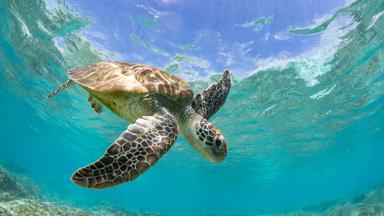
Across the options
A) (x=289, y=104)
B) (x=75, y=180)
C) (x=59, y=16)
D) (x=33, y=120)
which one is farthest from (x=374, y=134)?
(x=33, y=120)

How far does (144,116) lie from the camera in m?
3.66

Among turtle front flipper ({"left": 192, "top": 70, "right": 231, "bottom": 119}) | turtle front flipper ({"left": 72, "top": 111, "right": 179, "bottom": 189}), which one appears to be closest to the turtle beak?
turtle front flipper ({"left": 72, "top": 111, "right": 179, "bottom": 189})

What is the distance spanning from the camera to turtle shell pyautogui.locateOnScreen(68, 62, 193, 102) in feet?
13.0

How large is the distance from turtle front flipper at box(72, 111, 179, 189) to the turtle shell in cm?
75

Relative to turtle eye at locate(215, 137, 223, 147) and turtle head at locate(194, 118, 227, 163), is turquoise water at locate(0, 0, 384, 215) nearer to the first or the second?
turtle head at locate(194, 118, 227, 163)

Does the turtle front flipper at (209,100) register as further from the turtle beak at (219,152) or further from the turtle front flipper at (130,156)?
the turtle front flipper at (130,156)

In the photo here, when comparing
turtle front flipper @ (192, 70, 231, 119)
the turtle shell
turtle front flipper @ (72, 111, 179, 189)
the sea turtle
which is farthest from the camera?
turtle front flipper @ (192, 70, 231, 119)

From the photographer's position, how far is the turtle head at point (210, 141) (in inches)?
149

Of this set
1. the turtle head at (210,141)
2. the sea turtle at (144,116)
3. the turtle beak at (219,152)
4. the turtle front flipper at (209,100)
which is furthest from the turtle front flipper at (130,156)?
the turtle front flipper at (209,100)

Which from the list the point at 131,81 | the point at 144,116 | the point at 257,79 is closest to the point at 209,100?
the point at 131,81

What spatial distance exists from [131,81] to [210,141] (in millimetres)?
1445

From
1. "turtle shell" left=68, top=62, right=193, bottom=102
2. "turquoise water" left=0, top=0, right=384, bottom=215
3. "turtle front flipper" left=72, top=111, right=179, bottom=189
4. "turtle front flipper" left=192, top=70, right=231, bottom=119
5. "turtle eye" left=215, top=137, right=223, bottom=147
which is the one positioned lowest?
"turtle front flipper" left=72, top=111, right=179, bottom=189

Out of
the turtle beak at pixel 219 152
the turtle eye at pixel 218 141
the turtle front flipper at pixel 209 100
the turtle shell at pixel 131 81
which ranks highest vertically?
the turtle front flipper at pixel 209 100

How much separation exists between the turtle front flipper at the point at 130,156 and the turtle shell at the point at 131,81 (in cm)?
75
